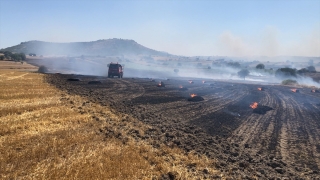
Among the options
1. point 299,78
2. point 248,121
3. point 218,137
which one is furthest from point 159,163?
point 299,78

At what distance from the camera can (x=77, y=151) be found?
861 centimetres

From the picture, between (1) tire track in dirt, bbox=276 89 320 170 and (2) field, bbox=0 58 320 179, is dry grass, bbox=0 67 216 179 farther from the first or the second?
(1) tire track in dirt, bbox=276 89 320 170

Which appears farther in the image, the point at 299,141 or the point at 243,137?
the point at 243,137

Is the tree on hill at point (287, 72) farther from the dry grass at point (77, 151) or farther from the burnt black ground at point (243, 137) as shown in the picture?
the dry grass at point (77, 151)

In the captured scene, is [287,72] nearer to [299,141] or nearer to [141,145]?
[299,141]

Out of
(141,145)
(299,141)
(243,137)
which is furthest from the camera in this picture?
(243,137)

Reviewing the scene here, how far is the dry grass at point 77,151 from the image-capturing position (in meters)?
7.13

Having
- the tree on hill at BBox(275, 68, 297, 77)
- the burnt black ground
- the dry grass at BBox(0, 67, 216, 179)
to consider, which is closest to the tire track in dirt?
the burnt black ground

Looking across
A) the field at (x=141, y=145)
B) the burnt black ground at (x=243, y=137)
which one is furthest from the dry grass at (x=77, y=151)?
the burnt black ground at (x=243, y=137)

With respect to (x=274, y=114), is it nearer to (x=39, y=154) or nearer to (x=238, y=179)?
(x=238, y=179)

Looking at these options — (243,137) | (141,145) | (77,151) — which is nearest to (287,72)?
(243,137)

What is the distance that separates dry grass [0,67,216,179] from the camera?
23.4 feet

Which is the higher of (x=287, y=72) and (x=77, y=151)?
(x=287, y=72)

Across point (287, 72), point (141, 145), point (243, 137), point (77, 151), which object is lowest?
point (243, 137)
